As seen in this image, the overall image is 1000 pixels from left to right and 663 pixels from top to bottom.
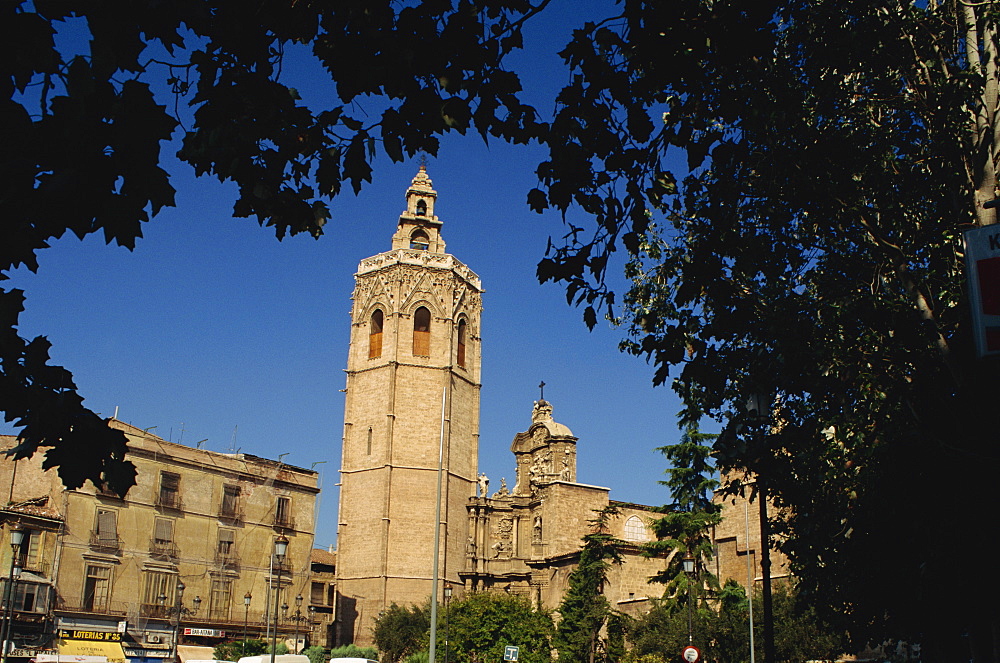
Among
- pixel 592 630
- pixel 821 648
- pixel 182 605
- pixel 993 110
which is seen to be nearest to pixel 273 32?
pixel 993 110

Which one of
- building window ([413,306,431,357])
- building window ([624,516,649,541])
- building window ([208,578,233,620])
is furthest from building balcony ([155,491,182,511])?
building window ([624,516,649,541])

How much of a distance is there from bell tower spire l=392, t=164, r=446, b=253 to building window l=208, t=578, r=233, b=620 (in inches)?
944

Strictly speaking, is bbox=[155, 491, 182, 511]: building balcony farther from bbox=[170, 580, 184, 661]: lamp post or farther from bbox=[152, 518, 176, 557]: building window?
bbox=[170, 580, 184, 661]: lamp post

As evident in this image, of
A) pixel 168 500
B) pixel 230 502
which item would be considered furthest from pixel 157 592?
pixel 230 502

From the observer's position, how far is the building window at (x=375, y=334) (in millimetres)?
62719

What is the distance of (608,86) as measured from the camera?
24.1ft

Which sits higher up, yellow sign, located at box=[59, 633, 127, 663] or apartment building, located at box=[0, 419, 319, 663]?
apartment building, located at box=[0, 419, 319, 663]

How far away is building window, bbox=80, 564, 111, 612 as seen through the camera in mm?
42966

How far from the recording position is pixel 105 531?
146ft

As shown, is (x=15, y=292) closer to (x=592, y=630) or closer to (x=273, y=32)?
(x=273, y=32)

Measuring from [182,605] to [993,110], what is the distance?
146ft

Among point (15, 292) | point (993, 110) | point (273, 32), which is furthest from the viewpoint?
point (993, 110)

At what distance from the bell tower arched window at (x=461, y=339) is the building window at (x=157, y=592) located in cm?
2342

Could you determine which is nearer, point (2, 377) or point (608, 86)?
point (2, 377)
